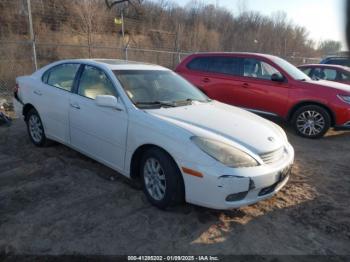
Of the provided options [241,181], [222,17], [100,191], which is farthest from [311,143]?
[222,17]

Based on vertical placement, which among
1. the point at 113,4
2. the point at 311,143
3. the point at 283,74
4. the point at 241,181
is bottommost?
A: the point at 311,143

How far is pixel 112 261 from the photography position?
8.66 feet

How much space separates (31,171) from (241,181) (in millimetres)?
2882

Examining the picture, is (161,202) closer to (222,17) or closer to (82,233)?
(82,233)

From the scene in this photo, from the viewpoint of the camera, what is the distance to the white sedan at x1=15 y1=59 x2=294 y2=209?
10.00ft

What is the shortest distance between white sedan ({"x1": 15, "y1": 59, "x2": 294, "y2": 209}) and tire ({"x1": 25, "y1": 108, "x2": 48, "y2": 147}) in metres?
0.07

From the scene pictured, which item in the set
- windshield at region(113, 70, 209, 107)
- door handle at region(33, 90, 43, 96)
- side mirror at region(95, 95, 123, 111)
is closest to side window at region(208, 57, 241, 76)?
windshield at region(113, 70, 209, 107)

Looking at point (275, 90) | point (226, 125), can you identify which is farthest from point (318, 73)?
point (226, 125)

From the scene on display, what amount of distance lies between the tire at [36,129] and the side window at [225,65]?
13.8 feet

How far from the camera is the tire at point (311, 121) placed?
6582 mm

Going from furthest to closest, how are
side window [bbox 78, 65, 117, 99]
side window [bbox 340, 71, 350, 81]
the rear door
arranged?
side window [bbox 340, 71, 350, 81] < the rear door < side window [bbox 78, 65, 117, 99]

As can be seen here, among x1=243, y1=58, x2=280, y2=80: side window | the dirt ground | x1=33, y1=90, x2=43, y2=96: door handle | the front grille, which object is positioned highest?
x1=243, y1=58, x2=280, y2=80: side window

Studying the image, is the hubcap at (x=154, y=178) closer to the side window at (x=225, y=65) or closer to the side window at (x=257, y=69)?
the side window at (x=257, y=69)

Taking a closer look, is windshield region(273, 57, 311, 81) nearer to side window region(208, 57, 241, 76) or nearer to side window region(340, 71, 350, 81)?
side window region(208, 57, 241, 76)
